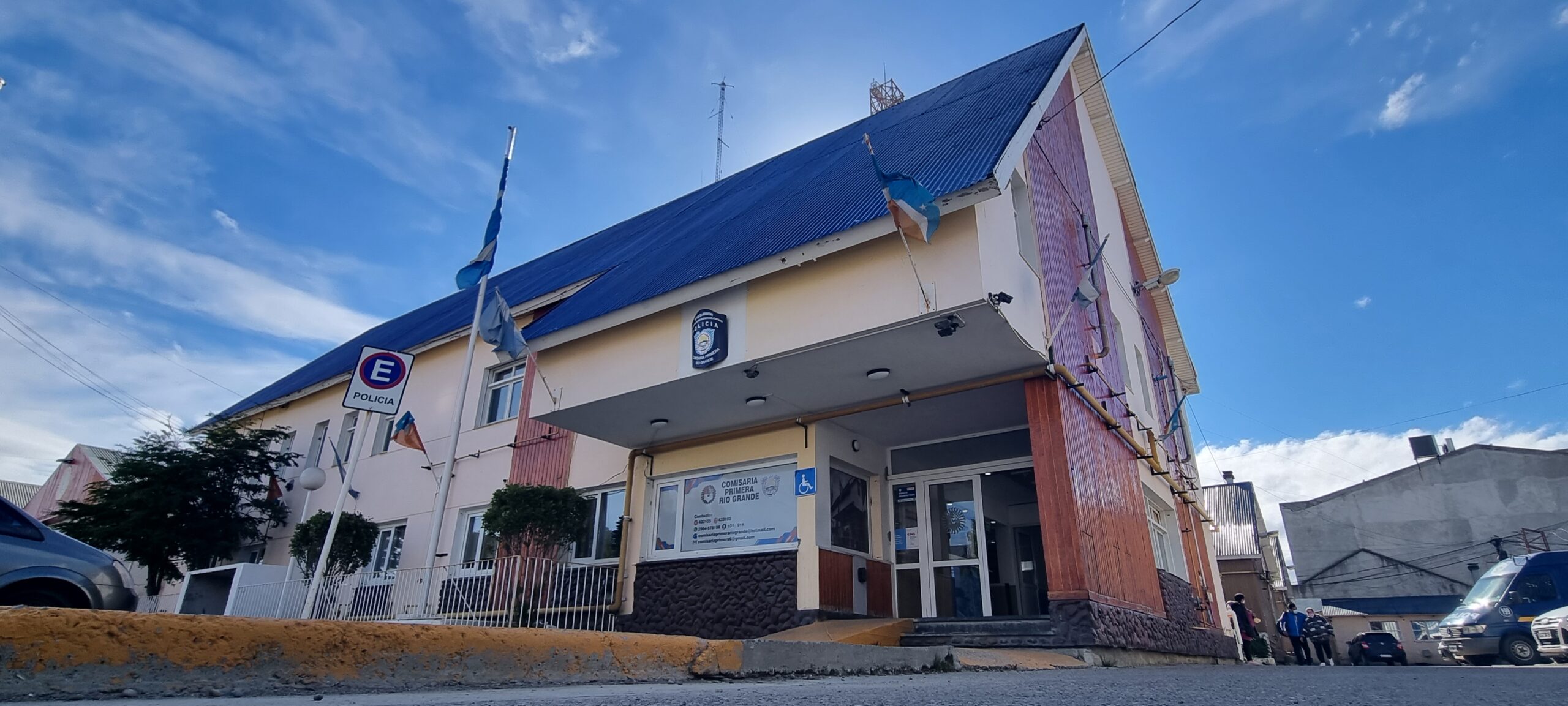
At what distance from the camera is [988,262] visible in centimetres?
766

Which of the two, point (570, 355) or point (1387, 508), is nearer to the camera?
point (570, 355)

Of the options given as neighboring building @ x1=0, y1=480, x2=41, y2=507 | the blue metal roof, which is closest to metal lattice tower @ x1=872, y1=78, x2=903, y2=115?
the blue metal roof

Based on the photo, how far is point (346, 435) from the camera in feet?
58.7

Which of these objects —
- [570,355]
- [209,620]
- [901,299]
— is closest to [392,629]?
[209,620]

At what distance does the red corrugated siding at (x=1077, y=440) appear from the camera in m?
8.41

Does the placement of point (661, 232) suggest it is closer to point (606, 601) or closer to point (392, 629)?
point (606, 601)

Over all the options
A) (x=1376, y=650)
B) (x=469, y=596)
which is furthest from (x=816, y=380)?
(x=1376, y=650)

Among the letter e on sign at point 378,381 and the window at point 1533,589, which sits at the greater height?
the letter e on sign at point 378,381

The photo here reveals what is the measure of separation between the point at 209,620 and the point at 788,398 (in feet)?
26.5

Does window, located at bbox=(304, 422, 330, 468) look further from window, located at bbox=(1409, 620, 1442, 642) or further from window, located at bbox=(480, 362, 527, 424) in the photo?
window, located at bbox=(1409, 620, 1442, 642)

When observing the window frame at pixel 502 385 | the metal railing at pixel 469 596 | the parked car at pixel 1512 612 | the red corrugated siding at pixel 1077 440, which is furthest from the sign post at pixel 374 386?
the parked car at pixel 1512 612

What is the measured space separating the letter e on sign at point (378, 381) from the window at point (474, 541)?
18.7ft

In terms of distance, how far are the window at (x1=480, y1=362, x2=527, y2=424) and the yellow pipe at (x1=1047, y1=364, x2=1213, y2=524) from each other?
31.8 ft

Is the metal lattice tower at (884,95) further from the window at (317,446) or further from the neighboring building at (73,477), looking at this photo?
the neighboring building at (73,477)
